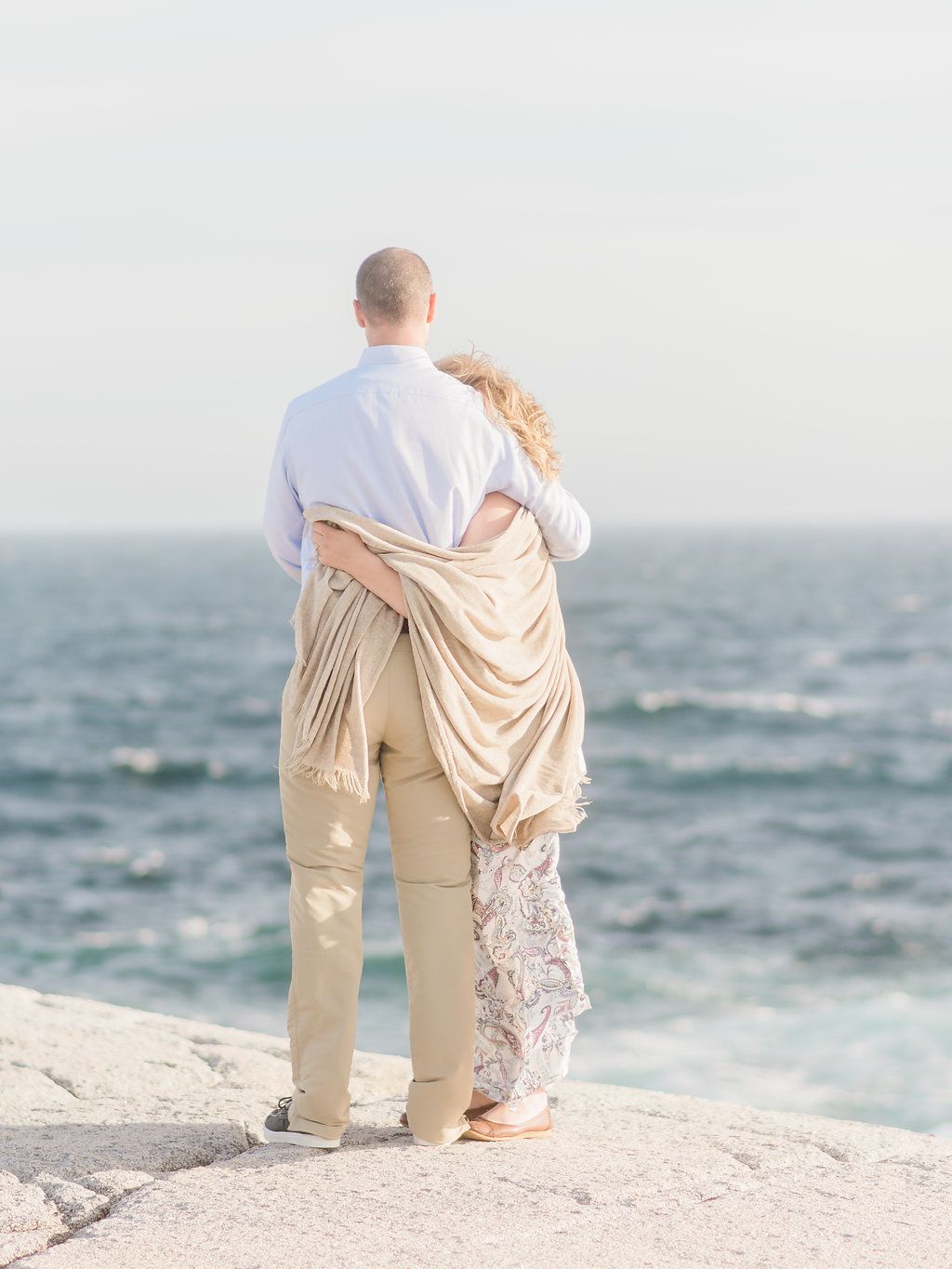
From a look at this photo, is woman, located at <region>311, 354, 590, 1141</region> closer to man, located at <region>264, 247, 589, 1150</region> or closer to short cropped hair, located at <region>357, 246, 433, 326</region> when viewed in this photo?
man, located at <region>264, 247, 589, 1150</region>

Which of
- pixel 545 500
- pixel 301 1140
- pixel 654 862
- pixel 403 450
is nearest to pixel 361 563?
pixel 403 450

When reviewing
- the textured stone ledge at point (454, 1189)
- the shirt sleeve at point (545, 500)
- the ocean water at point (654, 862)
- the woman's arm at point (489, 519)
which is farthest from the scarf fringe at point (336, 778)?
the ocean water at point (654, 862)

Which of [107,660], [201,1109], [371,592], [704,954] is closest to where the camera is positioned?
[371,592]

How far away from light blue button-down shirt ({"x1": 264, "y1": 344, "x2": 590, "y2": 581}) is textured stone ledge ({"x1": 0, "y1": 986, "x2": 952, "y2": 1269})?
1.45 meters

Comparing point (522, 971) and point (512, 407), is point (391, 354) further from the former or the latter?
point (522, 971)

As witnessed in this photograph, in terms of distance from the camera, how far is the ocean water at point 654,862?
9641mm

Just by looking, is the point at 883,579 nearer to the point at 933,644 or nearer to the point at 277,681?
the point at 933,644

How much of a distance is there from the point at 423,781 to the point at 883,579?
78.0 meters

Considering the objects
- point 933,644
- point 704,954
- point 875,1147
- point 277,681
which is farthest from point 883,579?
point 875,1147

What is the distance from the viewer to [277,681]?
3538 centimetres

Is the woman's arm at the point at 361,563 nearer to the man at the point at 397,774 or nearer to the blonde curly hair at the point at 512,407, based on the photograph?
the man at the point at 397,774

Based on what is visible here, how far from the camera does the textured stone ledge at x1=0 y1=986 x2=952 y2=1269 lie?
229 cm

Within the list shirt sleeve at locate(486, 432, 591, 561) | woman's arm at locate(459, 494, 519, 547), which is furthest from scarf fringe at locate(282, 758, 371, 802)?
shirt sleeve at locate(486, 432, 591, 561)

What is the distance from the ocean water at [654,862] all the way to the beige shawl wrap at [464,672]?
6.04m
